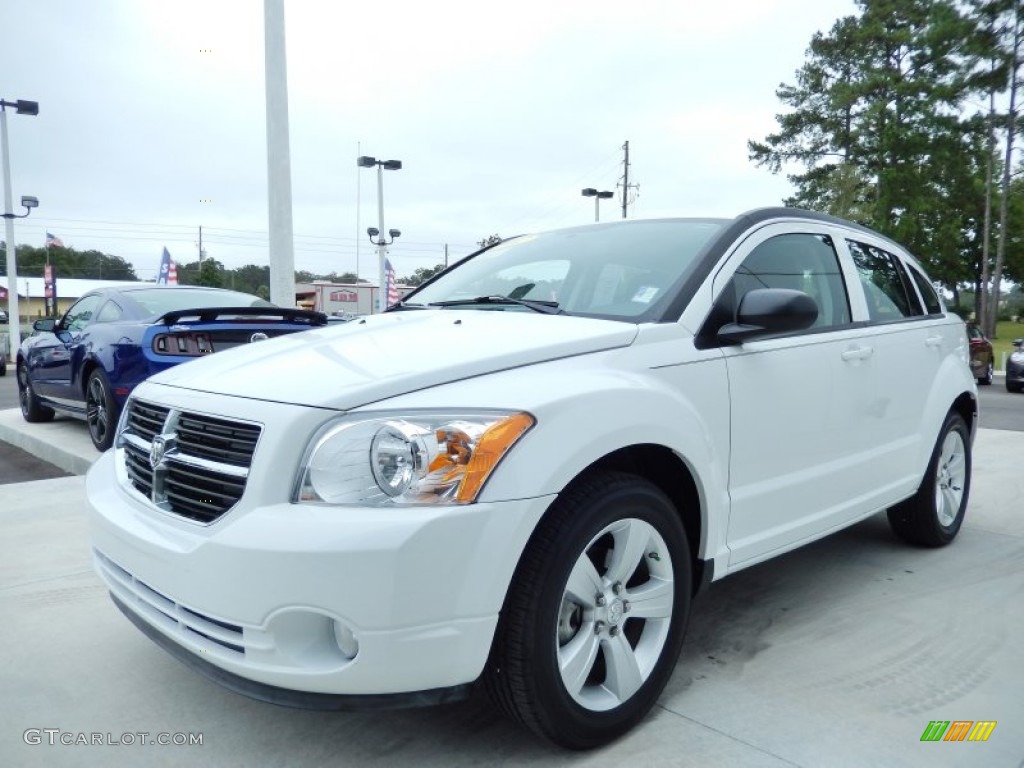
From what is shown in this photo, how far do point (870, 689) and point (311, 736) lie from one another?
5.83 feet

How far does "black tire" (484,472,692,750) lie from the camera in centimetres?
205

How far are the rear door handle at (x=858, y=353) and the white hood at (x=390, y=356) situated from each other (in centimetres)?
122

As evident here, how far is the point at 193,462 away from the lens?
220cm

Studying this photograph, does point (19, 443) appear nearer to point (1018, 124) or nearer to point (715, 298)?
point (715, 298)

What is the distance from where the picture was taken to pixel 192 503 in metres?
2.19

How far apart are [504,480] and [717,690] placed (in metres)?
1.22

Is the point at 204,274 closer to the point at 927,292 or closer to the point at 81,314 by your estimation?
the point at 81,314

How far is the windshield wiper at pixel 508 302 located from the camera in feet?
9.55

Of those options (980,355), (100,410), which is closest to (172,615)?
(100,410)

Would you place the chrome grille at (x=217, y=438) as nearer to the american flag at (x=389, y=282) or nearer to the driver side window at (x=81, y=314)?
the driver side window at (x=81, y=314)

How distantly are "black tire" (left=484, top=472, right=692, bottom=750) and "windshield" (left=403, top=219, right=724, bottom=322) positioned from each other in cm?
74

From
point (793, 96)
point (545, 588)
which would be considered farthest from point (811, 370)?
point (793, 96)

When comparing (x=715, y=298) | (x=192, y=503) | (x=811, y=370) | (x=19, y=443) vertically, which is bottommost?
(x=19, y=443)

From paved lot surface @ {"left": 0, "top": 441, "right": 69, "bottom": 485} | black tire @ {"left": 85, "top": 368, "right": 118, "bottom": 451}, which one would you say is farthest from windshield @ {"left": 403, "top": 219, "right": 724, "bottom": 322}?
paved lot surface @ {"left": 0, "top": 441, "right": 69, "bottom": 485}
